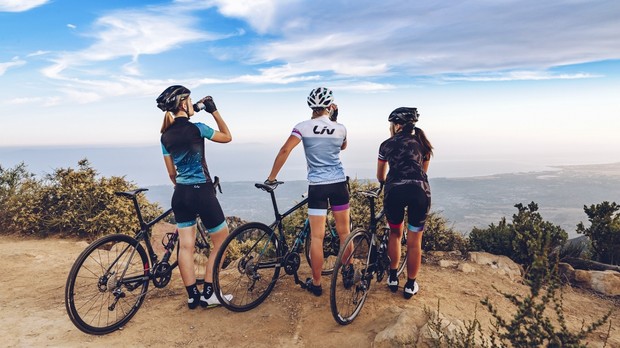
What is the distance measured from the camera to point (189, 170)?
198 inches

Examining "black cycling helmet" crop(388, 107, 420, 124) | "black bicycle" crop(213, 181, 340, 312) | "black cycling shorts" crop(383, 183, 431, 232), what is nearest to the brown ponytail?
"black cycling helmet" crop(388, 107, 420, 124)

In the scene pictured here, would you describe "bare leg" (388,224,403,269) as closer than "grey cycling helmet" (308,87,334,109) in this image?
No

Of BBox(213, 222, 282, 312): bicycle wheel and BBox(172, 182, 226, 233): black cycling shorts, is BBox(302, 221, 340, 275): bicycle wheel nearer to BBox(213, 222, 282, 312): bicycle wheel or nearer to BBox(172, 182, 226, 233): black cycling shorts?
BBox(213, 222, 282, 312): bicycle wheel

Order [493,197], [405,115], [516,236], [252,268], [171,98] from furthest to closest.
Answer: [493,197] < [516,236] < [252,268] < [405,115] < [171,98]

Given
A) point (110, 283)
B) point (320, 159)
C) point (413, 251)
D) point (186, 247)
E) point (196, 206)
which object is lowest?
point (110, 283)

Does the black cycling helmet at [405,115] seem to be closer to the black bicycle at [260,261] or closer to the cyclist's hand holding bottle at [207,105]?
the black bicycle at [260,261]

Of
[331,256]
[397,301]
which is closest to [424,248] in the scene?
[331,256]

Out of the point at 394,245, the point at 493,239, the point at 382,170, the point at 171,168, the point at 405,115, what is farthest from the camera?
the point at 493,239

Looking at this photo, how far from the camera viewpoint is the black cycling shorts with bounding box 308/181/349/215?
207 inches

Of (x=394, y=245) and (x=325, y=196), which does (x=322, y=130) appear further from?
(x=394, y=245)

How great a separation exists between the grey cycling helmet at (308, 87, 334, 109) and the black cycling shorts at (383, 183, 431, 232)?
1.57 meters

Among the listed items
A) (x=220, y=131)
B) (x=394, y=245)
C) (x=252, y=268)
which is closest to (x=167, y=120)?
(x=220, y=131)

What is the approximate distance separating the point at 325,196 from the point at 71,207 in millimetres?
8416

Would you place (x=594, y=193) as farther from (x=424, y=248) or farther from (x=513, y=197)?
(x=424, y=248)
